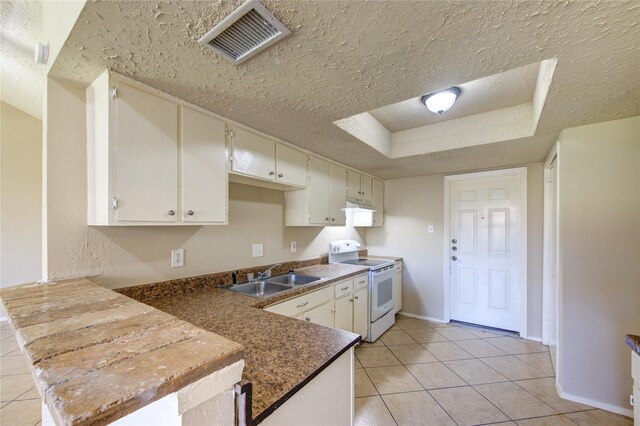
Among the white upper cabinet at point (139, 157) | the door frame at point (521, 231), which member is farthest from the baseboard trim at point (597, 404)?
the white upper cabinet at point (139, 157)

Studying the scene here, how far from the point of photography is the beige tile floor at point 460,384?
6.30 feet

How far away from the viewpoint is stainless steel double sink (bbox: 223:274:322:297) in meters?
2.23

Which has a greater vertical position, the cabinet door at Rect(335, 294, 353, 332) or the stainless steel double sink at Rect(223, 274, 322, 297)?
the stainless steel double sink at Rect(223, 274, 322, 297)

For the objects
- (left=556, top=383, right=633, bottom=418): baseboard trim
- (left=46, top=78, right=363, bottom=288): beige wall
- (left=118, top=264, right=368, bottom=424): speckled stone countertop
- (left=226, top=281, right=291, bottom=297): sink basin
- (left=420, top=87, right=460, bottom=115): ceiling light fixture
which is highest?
(left=420, top=87, right=460, bottom=115): ceiling light fixture

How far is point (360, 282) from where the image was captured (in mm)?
2998

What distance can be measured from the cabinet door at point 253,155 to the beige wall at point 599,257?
233cm

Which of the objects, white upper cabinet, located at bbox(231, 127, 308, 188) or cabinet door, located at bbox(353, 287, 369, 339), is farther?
cabinet door, located at bbox(353, 287, 369, 339)

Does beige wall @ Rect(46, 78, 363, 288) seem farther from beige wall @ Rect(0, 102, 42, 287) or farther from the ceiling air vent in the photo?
beige wall @ Rect(0, 102, 42, 287)

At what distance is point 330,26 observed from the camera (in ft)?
3.58

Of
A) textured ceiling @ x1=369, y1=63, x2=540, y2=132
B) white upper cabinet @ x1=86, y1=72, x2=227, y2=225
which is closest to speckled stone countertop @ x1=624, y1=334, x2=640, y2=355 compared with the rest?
textured ceiling @ x1=369, y1=63, x2=540, y2=132

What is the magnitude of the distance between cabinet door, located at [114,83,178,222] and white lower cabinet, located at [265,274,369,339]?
37.5 inches

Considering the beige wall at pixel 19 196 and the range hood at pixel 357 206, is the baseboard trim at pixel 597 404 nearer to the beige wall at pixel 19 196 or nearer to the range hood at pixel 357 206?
the range hood at pixel 357 206

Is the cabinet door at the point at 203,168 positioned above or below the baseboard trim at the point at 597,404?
above

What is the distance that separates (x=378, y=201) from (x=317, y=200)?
156 centimetres
